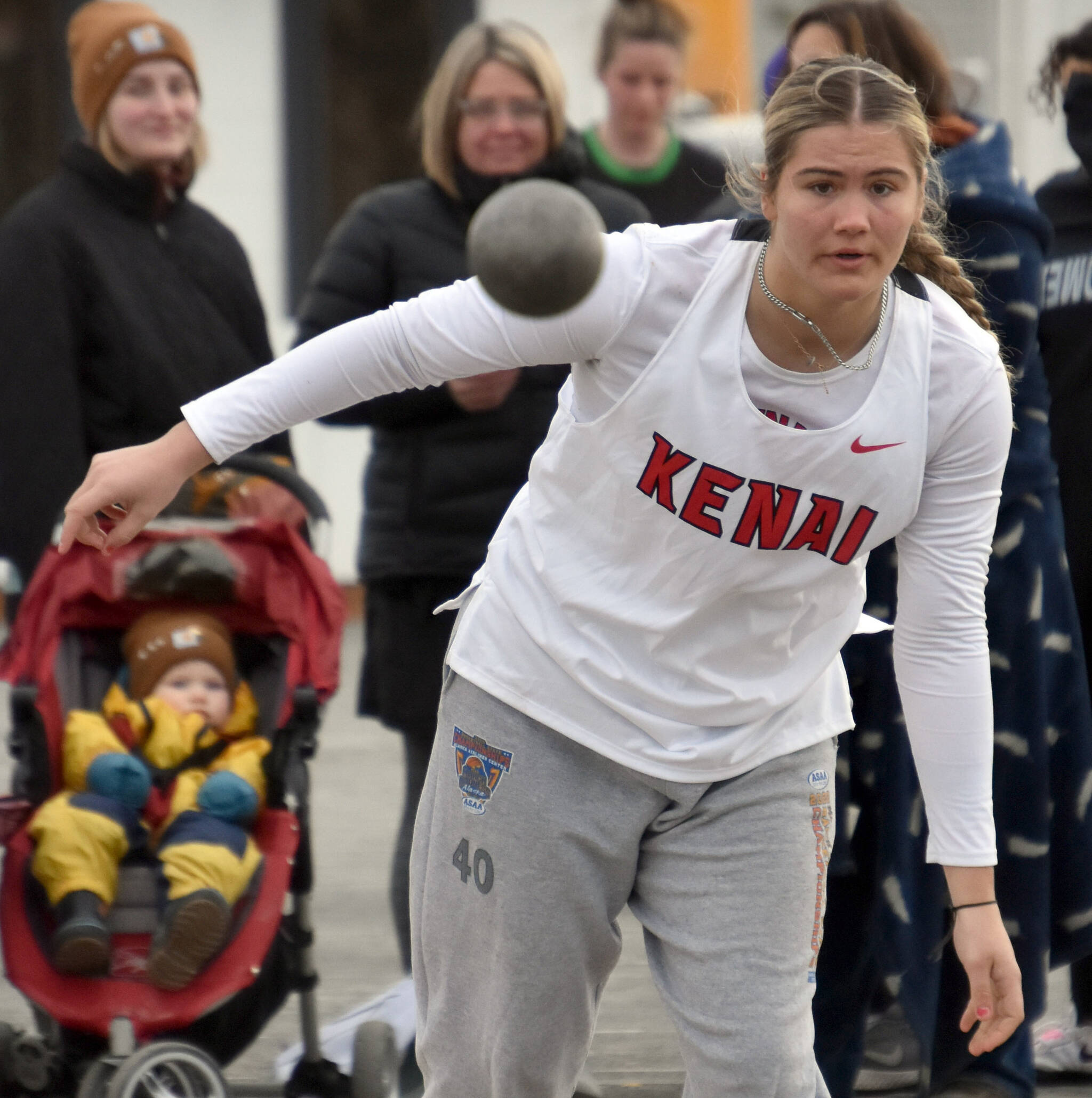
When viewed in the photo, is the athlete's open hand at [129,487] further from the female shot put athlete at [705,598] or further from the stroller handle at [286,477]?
the stroller handle at [286,477]

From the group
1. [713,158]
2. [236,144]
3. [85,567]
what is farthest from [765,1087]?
[236,144]

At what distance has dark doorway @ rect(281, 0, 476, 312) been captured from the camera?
405 inches

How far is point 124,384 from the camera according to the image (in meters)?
4.24

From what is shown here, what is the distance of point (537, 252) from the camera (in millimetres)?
1732

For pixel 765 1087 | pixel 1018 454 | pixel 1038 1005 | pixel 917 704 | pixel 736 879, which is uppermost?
pixel 1018 454

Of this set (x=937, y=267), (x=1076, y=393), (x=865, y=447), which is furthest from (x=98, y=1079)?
(x=1076, y=393)

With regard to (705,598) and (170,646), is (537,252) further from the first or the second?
→ (170,646)

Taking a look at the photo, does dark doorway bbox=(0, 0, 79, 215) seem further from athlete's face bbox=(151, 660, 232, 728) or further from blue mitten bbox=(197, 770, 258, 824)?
blue mitten bbox=(197, 770, 258, 824)

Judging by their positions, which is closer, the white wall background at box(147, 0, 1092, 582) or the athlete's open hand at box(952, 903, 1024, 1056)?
the athlete's open hand at box(952, 903, 1024, 1056)

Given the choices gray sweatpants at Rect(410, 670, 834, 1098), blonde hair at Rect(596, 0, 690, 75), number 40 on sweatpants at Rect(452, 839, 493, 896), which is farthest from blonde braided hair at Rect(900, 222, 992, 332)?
blonde hair at Rect(596, 0, 690, 75)

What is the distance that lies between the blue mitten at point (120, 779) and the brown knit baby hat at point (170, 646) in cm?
23

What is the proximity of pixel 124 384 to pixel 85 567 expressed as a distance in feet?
1.49

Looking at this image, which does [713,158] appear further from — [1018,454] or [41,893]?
[41,893]

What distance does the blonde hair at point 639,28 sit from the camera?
20.0 ft
